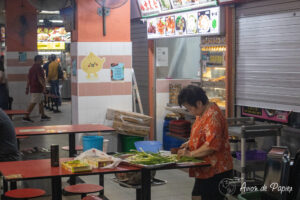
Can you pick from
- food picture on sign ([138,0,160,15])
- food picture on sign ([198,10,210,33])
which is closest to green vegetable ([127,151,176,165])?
food picture on sign ([198,10,210,33])

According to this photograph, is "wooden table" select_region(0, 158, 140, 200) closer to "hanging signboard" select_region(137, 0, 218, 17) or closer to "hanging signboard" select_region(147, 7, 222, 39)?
"hanging signboard" select_region(147, 7, 222, 39)

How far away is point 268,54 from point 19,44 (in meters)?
11.9

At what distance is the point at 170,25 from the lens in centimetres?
938

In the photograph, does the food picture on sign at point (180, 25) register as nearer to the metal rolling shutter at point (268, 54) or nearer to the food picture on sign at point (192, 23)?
the food picture on sign at point (192, 23)

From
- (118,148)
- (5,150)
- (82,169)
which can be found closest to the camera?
(82,169)

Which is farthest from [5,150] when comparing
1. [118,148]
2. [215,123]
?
[118,148]

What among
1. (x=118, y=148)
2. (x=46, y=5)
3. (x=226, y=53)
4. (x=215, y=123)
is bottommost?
(x=118, y=148)

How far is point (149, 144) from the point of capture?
20.1 ft

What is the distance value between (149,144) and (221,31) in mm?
2499

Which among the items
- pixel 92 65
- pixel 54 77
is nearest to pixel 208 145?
pixel 92 65

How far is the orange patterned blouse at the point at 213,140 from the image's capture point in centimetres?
475

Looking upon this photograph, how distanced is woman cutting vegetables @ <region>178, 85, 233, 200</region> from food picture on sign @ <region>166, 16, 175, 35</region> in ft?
14.9

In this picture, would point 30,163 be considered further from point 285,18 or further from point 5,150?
point 285,18

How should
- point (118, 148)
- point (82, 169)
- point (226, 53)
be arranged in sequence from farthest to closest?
point (118, 148)
point (226, 53)
point (82, 169)
